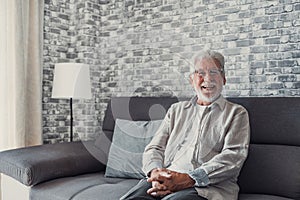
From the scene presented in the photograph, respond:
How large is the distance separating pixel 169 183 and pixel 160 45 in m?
1.54

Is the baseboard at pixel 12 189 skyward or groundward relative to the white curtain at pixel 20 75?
groundward

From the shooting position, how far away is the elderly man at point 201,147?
6.25 feet

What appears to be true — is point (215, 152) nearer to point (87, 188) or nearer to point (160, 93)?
point (87, 188)

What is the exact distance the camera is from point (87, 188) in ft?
7.22

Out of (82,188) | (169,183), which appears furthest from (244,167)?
(82,188)

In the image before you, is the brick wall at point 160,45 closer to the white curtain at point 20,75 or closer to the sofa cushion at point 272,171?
the white curtain at point 20,75

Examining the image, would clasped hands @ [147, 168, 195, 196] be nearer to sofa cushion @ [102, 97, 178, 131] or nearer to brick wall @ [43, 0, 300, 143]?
sofa cushion @ [102, 97, 178, 131]

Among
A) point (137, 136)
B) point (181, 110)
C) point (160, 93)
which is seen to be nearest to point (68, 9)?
point (160, 93)

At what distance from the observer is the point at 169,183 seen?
1908mm

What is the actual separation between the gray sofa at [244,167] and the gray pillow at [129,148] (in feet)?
0.19

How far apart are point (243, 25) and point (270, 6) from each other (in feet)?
0.72

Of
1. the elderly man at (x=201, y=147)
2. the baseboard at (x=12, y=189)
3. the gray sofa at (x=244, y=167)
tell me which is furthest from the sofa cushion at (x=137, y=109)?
the baseboard at (x=12, y=189)

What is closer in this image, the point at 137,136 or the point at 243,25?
the point at 137,136

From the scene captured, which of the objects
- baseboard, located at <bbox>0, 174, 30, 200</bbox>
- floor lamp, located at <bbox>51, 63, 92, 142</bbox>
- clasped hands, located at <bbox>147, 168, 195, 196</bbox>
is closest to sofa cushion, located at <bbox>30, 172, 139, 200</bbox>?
baseboard, located at <bbox>0, 174, 30, 200</bbox>
